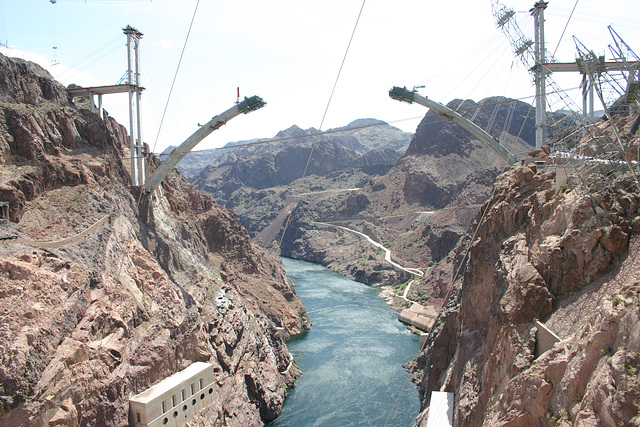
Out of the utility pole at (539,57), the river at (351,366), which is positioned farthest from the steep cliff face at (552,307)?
the river at (351,366)

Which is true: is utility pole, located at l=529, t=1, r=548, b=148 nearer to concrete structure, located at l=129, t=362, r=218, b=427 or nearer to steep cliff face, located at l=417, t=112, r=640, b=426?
steep cliff face, located at l=417, t=112, r=640, b=426

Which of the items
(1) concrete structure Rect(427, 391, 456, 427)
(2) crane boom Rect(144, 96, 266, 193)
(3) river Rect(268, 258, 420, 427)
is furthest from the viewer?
(2) crane boom Rect(144, 96, 266, 193)

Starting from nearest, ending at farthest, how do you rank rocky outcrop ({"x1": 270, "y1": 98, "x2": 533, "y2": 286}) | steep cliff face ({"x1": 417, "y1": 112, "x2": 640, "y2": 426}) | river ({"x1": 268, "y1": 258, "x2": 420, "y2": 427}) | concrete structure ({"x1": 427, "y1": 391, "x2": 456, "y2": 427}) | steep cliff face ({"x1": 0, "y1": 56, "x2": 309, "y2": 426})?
steep cliff face ({"x1": 417, "y1": 112, "x2": 640, "y2": 426}), steep cliff face ({"x1": 0, "y1": 56, "x2": 309, "y2": 426}), concrete structure ({"x1": 427, "y1": 391, "x2": 456, "y2": 427}), river ({"x1": 268, "y1": 258, "x2": 420, "y2": 427}), rocky outcrop ({"x1": 270, "y1": 98, "x2": 533, "y2": 286})

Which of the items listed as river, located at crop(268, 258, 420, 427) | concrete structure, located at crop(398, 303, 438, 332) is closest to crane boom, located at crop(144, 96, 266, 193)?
river, located at crop(268, 258, 420, 427)

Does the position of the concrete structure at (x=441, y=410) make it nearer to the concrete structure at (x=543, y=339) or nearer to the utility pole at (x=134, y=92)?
the concrete structure at (x=543, y=339)

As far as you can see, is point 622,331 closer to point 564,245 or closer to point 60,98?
point 564,245

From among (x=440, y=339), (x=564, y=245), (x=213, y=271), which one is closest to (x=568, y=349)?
(x=564, y=245)

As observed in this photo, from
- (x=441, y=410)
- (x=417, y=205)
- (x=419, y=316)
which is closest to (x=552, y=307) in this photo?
(x=441, y=410)
